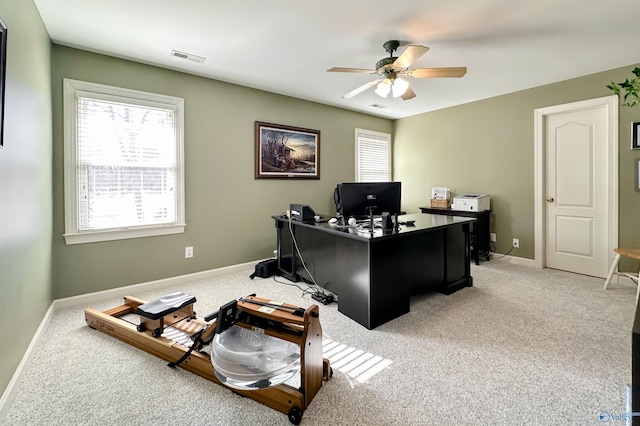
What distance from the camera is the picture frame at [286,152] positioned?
412 cm

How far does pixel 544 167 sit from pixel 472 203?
98 centimetres

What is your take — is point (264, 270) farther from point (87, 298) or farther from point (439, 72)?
point (439, 72)

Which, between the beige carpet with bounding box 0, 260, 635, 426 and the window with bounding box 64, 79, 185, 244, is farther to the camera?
the window with bounding box 64, 79, 185, 244

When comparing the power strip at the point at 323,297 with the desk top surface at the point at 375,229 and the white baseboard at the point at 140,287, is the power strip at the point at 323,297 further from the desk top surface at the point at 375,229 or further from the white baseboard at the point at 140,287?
the white baseboard at the point at 140,287

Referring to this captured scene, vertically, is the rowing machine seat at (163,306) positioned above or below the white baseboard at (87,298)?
above

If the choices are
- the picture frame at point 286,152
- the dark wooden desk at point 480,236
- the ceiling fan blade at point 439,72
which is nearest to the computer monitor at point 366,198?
the ceiling fan blade at point 439,72

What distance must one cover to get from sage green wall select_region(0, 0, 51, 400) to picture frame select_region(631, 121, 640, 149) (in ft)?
Result: 17.6

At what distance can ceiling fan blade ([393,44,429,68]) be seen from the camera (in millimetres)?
2227

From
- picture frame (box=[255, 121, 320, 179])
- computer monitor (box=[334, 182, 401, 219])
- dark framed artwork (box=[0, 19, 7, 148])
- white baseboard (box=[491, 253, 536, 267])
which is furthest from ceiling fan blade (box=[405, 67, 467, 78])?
white baseboard (box=[491, 253, 536, 267])

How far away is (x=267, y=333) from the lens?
162 cm

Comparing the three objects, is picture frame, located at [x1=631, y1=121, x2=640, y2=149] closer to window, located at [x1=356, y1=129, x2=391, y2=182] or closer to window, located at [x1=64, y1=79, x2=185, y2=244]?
window, located at [x1=356, y1=129, x2=391, y2=182]

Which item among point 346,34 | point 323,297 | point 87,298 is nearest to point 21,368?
point 87,298

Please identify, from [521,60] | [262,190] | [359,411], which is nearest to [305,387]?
[359,411]

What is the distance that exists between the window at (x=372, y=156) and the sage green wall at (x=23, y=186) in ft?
13.7
